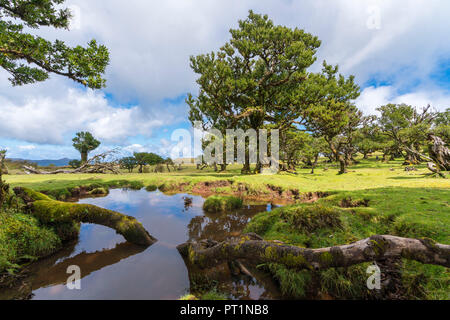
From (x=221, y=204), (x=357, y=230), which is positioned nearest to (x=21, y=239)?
(x=221, y=204)

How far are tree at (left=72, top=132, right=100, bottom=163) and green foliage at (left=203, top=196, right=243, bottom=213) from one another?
52881 mm

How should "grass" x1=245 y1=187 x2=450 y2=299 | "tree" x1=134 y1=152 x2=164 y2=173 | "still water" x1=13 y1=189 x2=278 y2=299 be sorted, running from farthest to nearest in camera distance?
"tree" x1=134 y1=152 x2=164 y2=173 → "still water" x1=13 y1=189 x2=278 y2=299 → "grass" x1=245 y1=187 x2=450 y2=299

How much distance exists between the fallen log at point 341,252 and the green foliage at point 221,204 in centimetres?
803

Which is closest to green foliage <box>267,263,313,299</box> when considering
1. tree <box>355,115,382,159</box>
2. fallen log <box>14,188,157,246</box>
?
fallen log <box>14,188,157,246</box>

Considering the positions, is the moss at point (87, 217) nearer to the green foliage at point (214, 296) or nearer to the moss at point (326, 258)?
the green foliage at point (214, 296)

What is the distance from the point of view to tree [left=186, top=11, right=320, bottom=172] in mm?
23406

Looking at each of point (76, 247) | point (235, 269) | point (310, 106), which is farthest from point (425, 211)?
point (310, 106)

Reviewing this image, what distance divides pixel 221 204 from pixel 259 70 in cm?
2285

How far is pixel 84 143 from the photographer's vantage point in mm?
49094

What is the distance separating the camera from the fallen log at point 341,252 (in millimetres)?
3164

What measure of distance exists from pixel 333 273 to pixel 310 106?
86.3ft

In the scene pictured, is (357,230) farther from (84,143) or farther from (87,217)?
(84,143)

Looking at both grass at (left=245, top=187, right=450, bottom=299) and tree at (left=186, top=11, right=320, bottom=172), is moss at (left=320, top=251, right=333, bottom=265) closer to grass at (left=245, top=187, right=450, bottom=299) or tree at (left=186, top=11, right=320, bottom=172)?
grass at (left=245, top=187, right=450, bottom=299)
